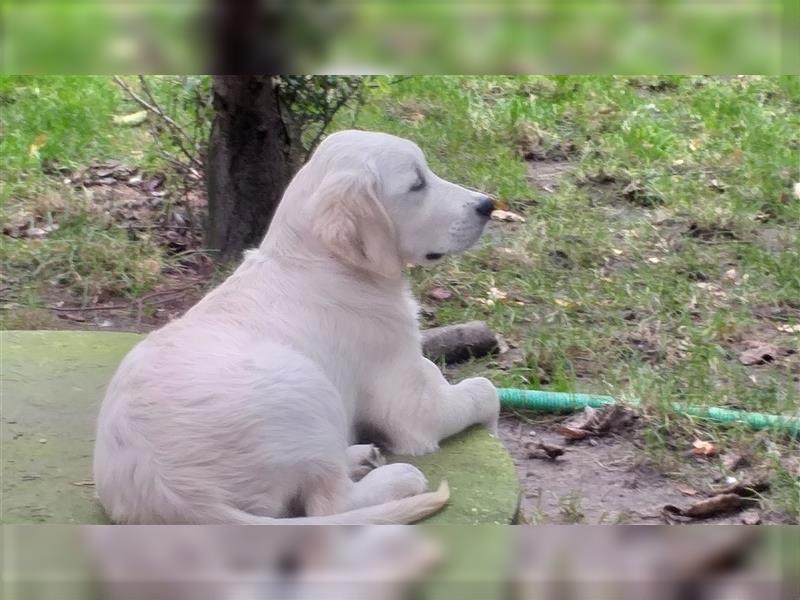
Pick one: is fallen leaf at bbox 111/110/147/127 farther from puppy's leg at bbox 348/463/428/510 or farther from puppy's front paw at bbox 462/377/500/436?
puppy's leg at bbox 348/463/428/510

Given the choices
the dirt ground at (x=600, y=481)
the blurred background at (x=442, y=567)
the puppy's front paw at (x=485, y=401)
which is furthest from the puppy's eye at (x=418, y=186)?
the blurred background at (x=442, y=567)

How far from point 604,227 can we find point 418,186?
2946mm

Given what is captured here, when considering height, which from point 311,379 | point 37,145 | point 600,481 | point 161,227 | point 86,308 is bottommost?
point 600,481

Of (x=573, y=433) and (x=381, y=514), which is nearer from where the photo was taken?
(x=381, y=514)

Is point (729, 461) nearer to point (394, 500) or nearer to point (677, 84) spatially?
point (394, 500)

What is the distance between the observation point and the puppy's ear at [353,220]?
3023 mm

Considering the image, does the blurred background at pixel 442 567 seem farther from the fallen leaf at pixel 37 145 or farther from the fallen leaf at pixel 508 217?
the fallen leaf at pixel 37 145

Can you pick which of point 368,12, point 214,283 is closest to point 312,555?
point 368,12

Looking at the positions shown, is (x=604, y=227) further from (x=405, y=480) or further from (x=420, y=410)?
(x=405, y=480)

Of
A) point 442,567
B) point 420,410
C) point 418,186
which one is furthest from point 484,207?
point 442,567

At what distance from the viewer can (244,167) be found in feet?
16.8

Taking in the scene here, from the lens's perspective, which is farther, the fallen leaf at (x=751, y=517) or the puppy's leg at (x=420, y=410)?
the fallen leaf at (x=751, y=517)

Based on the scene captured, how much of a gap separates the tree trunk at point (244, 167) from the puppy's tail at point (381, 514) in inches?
100

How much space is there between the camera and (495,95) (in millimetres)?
6285
